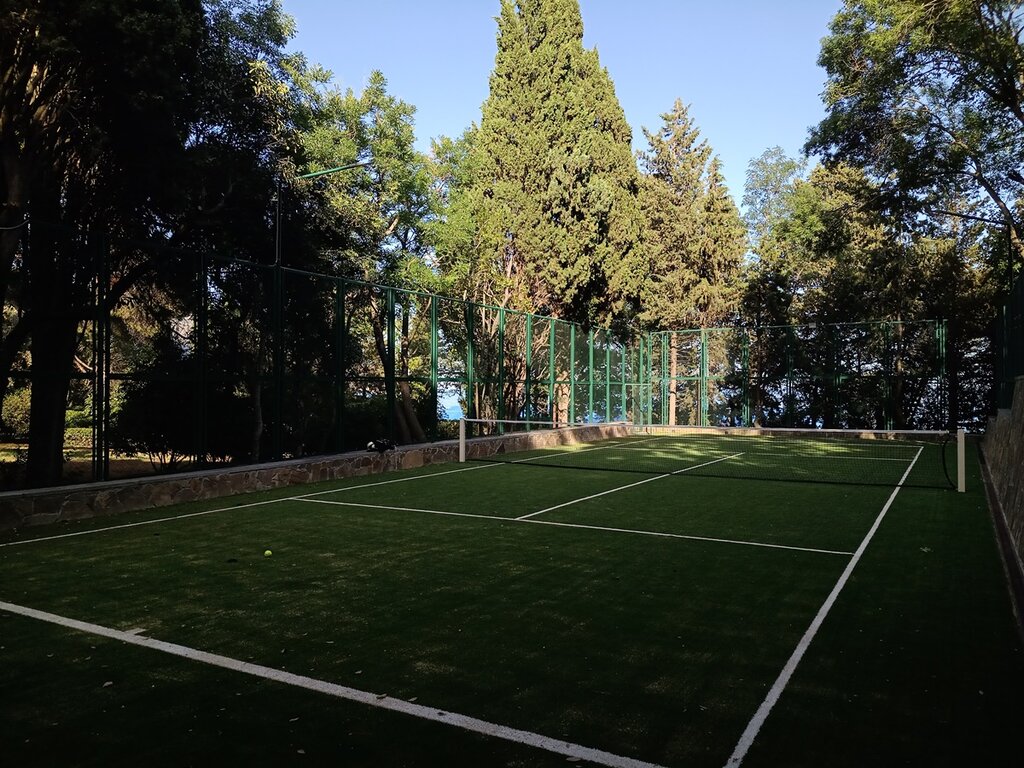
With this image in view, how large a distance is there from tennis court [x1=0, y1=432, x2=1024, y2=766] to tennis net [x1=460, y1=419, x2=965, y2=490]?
15.8 feet

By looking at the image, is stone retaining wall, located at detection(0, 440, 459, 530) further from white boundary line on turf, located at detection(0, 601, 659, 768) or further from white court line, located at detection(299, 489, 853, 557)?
white boundary line on turf, located at detection(0, 601, 659, 768)

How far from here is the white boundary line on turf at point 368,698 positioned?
3.27 m

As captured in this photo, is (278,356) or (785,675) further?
(278,356)

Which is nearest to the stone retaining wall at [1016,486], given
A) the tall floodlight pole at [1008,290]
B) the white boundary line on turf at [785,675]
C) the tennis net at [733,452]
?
the tennis net at [733,452]

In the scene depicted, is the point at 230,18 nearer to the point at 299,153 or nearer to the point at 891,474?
the point at 299,153

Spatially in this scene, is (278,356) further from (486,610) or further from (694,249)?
(694,249)

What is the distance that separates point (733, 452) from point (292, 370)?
38.5 feet

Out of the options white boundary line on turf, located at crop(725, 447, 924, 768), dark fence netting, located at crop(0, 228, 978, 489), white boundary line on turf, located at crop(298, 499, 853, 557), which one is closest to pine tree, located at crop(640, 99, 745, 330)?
dark fence netting, located at crop(0, 228, 978, 489)

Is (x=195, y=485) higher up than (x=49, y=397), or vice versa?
(x=49, y=397)

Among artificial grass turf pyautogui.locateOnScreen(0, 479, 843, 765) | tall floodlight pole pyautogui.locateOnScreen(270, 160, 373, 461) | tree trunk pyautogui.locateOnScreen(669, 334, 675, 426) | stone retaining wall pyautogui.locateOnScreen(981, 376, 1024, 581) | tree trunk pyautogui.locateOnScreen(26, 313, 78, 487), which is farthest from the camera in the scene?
tree trunk pyautogui.locateOnScreen(669, 334, 675, 426)

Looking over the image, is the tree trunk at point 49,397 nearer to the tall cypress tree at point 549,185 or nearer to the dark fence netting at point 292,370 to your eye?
the dark fence netting at point 292,370

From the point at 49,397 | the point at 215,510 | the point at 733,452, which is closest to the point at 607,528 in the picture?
the point at 215,510

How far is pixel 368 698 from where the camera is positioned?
3.84 metres

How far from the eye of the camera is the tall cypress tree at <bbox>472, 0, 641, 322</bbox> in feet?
87.4
